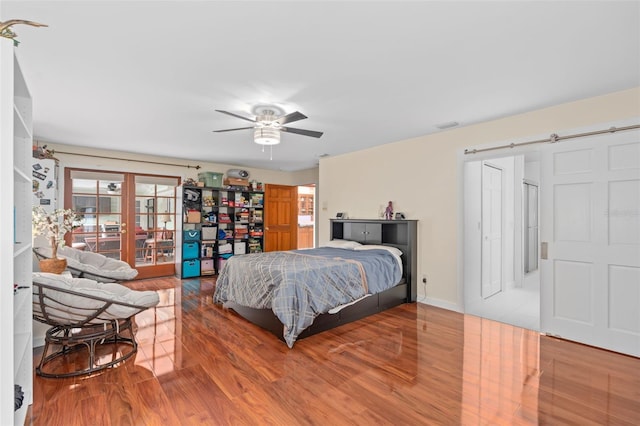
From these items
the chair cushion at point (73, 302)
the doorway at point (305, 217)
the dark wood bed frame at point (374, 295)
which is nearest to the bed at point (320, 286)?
the dark wood bed frame at point (374, 295)

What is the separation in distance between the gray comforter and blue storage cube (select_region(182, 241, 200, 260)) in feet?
7.26

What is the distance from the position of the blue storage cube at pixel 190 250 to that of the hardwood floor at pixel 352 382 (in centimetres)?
278

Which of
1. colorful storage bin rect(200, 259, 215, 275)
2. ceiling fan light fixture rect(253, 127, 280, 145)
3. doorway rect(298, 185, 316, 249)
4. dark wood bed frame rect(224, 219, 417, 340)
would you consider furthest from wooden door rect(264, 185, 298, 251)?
ceiling fan light fixture rect(253, 127, 280, 145)

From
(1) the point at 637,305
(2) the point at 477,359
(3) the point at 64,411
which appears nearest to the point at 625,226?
(1) the point at 637,305

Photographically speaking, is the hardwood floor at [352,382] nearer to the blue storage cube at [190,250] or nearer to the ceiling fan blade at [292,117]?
the ceiling fan blade at [292,117]

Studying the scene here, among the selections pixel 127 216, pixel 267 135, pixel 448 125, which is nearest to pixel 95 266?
pixel 127 216

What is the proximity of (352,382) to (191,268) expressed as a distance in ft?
15.4

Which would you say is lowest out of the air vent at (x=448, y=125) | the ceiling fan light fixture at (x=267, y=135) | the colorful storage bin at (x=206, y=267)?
the colorful storage bin at (x=206, y=267)

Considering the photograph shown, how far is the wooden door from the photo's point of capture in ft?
24.3

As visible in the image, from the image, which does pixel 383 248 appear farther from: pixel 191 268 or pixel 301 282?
pixel 191 268

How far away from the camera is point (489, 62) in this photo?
234cm

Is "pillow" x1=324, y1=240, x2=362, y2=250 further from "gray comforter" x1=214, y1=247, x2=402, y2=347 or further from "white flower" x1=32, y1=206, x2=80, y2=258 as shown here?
"white flower" x1=32, y1=206, x2=80, y2=258

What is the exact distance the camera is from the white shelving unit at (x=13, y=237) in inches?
50.8

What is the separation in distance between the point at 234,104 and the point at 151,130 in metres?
1.77
